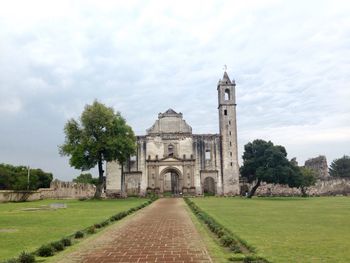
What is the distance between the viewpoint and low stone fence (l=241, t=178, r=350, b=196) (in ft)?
217

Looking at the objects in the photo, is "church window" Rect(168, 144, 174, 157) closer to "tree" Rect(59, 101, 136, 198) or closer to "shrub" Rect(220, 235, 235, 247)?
"tree" Rect(59, 101, 136, 198)

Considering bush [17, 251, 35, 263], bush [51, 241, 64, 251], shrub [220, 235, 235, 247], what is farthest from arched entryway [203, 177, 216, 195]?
bush [17, 251, 35, 263]

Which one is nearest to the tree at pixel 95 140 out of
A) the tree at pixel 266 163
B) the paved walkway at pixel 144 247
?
the tree at pixel 266 163

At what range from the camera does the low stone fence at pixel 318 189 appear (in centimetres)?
6628

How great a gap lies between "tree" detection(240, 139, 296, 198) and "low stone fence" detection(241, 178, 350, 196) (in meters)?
10.3

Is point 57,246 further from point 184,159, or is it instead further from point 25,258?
point 184,159

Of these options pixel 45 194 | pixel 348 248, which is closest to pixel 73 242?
pixel 348 248

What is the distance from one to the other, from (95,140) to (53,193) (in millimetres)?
9391

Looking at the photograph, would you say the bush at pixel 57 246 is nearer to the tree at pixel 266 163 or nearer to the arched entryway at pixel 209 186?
the tree at pixel 266 163

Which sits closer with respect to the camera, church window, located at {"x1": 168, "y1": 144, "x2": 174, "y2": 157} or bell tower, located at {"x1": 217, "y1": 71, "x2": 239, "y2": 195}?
bell tower, located at {"x1": 217, "y1": 71, "x2": 239, "y2": 195}

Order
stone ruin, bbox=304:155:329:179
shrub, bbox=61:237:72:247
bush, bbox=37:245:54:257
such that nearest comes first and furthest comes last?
1. bush, bbox=37:245:54:257
2. shrub, bbox=61:237:72:247
3. stone ruin, bbox=304:155:329:179

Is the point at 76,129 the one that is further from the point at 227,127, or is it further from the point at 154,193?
the point at 227,127

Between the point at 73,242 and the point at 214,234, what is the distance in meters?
4.57

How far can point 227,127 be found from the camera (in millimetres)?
60406
